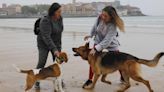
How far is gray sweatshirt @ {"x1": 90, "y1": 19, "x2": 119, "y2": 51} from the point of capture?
→ 26.2ft

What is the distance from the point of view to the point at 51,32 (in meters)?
7.84

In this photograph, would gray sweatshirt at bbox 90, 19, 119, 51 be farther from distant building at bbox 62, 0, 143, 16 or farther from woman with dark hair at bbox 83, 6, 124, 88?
distant building at bbox 62, 0, 143, 16

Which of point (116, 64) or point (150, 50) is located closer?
point (116, 64)

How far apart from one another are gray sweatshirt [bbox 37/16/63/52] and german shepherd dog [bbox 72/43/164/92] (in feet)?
1.44

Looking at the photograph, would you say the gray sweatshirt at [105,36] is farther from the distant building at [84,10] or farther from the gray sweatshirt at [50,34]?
the distant building at [84,10]

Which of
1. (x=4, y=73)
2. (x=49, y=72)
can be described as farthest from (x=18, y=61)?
(x=49, y=72)

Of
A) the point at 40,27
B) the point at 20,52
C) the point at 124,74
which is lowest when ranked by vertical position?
the point at 20,52

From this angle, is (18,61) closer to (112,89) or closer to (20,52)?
(20,52)

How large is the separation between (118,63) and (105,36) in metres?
0.70

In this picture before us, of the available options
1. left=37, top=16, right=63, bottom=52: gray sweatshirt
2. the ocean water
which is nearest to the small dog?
left=37, top=16, right=63, bottom=52: gray sweatshirt

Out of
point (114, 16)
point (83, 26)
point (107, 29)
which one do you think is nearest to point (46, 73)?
point (107, 29)

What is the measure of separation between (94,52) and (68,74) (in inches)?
80.2

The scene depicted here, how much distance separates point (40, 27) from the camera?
25.4 feet

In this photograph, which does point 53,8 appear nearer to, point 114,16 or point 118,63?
point 114,16
